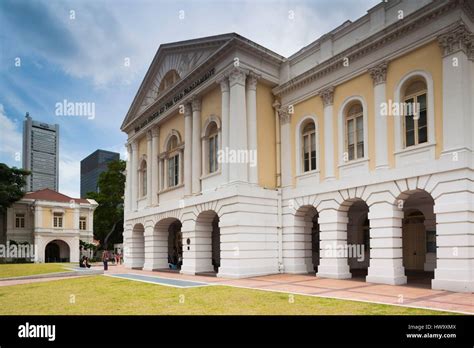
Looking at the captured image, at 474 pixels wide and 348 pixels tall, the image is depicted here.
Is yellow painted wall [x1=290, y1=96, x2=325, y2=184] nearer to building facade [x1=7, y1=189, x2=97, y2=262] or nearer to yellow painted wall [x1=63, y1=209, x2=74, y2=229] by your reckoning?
building facade [x1=7, y1=189, x2=97, y2=262]

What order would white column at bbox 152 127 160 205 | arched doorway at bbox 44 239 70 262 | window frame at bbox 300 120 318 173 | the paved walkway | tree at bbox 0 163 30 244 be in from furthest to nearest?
arched doorway at bbox 44 239 70 262
tree at bbox 0 163 30 244
white column at bbox 152 127 160 205
window frame at bbox 300 120 318 173
the paved walkway

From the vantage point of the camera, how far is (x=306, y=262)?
74.5ft

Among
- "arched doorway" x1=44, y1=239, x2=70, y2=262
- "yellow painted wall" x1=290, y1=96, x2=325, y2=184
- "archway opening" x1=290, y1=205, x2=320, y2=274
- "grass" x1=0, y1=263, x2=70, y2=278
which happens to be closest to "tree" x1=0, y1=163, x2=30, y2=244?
"arched doorway" x1=44, y1=239, x2=70, y2=262

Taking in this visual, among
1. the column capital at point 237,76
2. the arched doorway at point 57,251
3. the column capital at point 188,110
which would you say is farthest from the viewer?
the arched doorway at point 57,251

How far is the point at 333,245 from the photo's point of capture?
20.4 m

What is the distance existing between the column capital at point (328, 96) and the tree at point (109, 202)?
1645 inches

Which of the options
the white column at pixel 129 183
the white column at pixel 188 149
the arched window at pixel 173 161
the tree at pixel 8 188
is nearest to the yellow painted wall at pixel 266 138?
the white column at pixel 188 149

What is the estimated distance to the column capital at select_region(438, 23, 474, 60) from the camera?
52.1ft

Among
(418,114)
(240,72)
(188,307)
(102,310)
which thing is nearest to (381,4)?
(418,114)

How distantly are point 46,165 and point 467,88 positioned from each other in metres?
47.5

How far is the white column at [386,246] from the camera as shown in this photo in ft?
57.4

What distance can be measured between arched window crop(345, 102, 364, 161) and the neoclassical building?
57 mm

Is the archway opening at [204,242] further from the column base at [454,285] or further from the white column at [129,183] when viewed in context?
the column base at [454,285]
